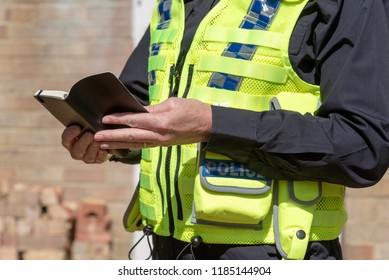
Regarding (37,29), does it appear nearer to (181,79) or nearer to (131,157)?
(131,157)

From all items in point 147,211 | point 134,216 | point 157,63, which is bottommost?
point 134,216

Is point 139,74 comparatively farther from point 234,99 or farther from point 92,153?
point 234,99

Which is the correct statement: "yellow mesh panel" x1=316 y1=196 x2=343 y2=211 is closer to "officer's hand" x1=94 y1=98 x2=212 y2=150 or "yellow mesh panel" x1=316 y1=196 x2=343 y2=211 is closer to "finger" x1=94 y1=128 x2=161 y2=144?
"officer's hand" x1=94 y1=98 x2=212 y2=150

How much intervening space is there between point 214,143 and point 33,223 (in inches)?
101

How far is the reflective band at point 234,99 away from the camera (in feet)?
7.26

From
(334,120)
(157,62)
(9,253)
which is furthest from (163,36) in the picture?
(9,253)

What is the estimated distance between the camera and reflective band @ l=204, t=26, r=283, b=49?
2.19 m

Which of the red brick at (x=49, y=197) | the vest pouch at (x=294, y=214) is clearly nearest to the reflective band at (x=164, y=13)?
the vest pouch at (x=294, y=214)

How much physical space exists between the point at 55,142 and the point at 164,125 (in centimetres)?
261

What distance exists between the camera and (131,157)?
8.73 ft

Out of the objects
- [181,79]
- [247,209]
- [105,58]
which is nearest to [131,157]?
[181,79]

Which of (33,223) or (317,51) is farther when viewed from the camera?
(33,223)

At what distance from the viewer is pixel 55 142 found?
4.58m
